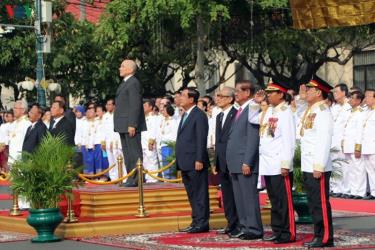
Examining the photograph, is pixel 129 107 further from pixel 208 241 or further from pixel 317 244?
pixel 317 244

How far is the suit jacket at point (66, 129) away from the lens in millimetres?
17203

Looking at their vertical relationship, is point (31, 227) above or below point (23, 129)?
below

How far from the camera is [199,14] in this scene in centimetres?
2862

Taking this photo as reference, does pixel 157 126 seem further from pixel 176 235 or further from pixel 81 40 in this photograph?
pixel 81 40

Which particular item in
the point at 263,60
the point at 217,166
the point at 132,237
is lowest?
the point at 132,237

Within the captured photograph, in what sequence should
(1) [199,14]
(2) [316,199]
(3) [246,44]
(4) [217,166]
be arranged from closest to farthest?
1. (2) [316,199]
2. (4) [217,166]
3. (1) [199,14]
4. (3) [246,44]

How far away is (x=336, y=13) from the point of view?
358 inches

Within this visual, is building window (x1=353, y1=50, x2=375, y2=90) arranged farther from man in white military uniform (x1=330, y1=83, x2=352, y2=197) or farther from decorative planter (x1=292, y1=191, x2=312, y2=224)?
decorative planter (x1=292, y1=191, x2=312, y2=224)

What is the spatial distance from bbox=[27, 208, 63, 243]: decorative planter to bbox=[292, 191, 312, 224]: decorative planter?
11.4ft

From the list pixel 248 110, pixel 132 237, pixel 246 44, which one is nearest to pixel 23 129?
pixel 132 237

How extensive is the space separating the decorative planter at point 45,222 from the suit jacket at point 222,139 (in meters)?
2.20

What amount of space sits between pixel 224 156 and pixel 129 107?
7.26 ft

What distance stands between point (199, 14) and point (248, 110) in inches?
604

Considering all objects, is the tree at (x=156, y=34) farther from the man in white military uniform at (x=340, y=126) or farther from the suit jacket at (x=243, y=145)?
the suit jacket at (x=243, y=145)
